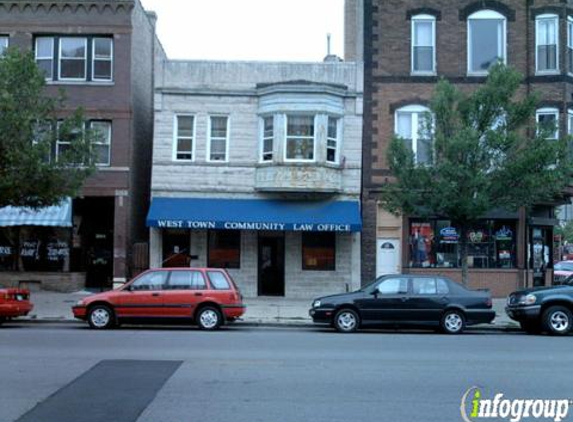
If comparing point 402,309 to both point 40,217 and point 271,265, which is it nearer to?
point 271,265

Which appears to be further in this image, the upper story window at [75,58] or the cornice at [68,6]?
the upper story window at [75,58]

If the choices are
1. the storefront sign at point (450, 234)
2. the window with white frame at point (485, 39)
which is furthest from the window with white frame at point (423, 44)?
the storefront sign at point (450, 234)

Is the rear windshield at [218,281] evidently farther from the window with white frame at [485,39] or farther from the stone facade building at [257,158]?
the window with white frame at [485,39]

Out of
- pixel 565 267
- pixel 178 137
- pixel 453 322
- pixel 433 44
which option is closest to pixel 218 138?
pixel 178 137

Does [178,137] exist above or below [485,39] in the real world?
below

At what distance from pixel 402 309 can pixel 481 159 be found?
4734 millimetres

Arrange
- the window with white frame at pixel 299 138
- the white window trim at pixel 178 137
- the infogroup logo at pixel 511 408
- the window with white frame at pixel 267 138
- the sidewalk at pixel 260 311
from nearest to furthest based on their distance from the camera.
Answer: the infogroup logo at pixel 511 408 < the sidewalk at pixel 260 311 < the window with white frame at pixel 299 138 < the window with white frame at pixel 267 138 < the white window trim at pixel 178 137

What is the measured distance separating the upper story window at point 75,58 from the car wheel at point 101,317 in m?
10.6

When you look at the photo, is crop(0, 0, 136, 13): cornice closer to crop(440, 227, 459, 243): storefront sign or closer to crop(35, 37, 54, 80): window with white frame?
crop(35, 37, 54, 80): window with white frame

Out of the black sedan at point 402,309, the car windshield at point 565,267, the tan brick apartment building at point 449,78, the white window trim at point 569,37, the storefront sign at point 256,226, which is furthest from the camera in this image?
the car windshield at point 565,267

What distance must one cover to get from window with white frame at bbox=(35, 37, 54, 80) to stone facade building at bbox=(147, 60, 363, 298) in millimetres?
3641

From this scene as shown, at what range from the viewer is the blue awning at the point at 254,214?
22734 mm

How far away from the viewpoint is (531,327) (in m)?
16.9

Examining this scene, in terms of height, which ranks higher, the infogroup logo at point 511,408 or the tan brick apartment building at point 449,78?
the tan brick apartment building at point 449,78
